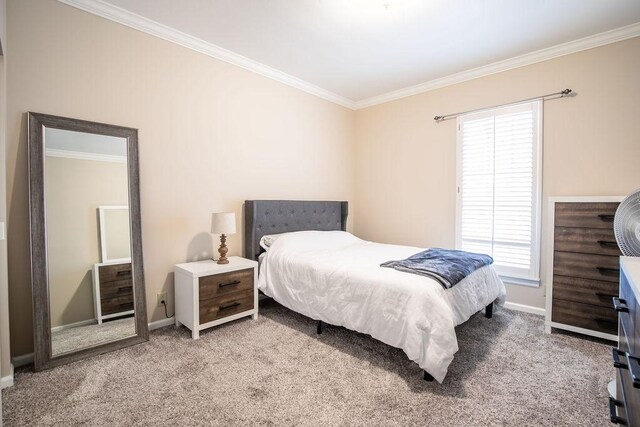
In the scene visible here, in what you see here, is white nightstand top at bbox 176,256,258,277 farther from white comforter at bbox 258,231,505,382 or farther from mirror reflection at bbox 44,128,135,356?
mirror reflection at bbox 44,128,135,356

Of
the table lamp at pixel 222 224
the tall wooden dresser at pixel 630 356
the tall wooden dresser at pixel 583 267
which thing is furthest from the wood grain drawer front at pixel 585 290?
the table lamp at pixel 222 224

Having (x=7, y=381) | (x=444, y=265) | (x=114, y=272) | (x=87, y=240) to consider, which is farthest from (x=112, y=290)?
(x=444, y=265)

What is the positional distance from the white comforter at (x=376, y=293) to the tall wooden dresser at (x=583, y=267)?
0.47 metres

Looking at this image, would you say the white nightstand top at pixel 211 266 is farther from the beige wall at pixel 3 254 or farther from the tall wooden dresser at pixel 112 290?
the beige wall at pixel 3 254

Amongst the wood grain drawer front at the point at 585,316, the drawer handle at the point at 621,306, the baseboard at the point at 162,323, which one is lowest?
the baseboard at the point at 162,323

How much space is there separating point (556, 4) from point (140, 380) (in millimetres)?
4008

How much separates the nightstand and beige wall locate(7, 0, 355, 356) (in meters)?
0.24

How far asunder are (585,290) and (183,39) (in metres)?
4.17

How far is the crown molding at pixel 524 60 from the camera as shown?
2.63 m

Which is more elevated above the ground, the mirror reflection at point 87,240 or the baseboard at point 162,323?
the mirror reflection at point 87,240

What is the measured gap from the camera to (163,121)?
268 centimetres

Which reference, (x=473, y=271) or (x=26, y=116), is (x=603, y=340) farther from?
(x=26, y=116)

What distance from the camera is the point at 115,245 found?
237 centimetres

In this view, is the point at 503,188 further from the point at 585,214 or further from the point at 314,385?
the point at 314,385
